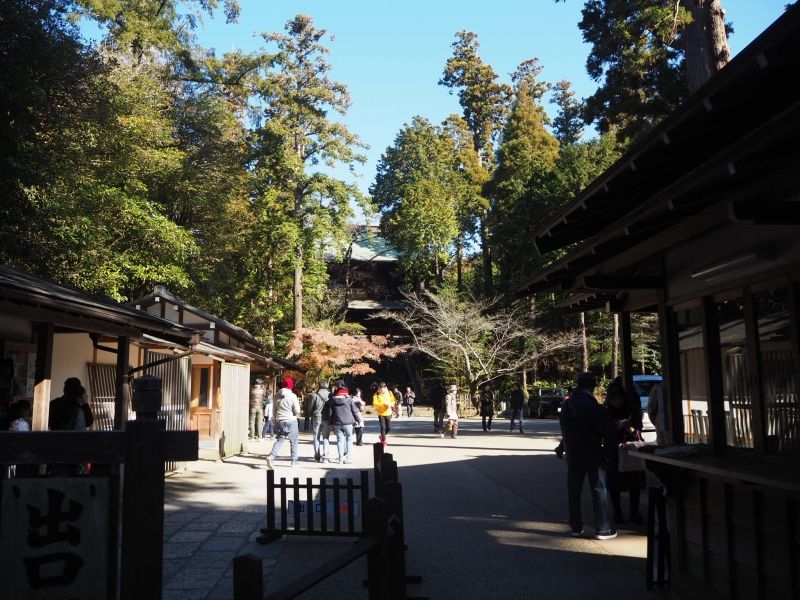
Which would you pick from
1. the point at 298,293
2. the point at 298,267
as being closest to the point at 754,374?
the point at 298,267

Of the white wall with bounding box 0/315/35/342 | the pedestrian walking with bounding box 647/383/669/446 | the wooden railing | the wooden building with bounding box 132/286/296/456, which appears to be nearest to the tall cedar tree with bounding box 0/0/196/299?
the wooden building with bounding box 132/286/296/456

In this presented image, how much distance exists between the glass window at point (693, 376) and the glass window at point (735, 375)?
0.24 m

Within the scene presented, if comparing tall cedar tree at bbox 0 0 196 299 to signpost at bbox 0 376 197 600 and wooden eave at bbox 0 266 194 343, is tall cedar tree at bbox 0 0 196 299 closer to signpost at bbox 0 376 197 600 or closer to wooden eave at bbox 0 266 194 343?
wooden eave at bbox 0 266 194 343

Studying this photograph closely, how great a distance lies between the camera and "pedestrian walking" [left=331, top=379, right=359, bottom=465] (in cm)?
1412

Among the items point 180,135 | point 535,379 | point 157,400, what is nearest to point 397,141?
point 535,379

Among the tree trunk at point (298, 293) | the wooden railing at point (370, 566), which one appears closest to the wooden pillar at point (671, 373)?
the wooden railing at point (370, 566)

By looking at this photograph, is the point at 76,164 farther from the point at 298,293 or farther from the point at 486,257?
the point at 486,257

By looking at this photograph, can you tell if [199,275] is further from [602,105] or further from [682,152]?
[682,152]

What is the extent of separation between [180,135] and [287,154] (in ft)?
27.3

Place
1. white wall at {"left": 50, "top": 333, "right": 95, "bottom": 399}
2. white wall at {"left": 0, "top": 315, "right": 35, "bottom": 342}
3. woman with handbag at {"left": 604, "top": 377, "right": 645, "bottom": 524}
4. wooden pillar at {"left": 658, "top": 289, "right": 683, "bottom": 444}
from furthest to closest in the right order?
1. white wall at {"left": 50, "top": 333, "right": 95, "bottom": 399}
2. white wall at {"left": 0, "top": 315, "right": 35, "bottom": 342}
3. woman with handbag at {"left": 604, "top": 377, "right": 645, "bottom": 524}
4. wooden pillar at {"left": 658, "top": 289, "right": 683, "bottom": 444}

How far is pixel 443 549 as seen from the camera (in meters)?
7.28

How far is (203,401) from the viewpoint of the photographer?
1822 centimetres

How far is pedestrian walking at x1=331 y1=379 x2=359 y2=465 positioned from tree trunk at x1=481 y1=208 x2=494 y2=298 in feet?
89.0

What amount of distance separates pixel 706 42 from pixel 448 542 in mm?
8736
